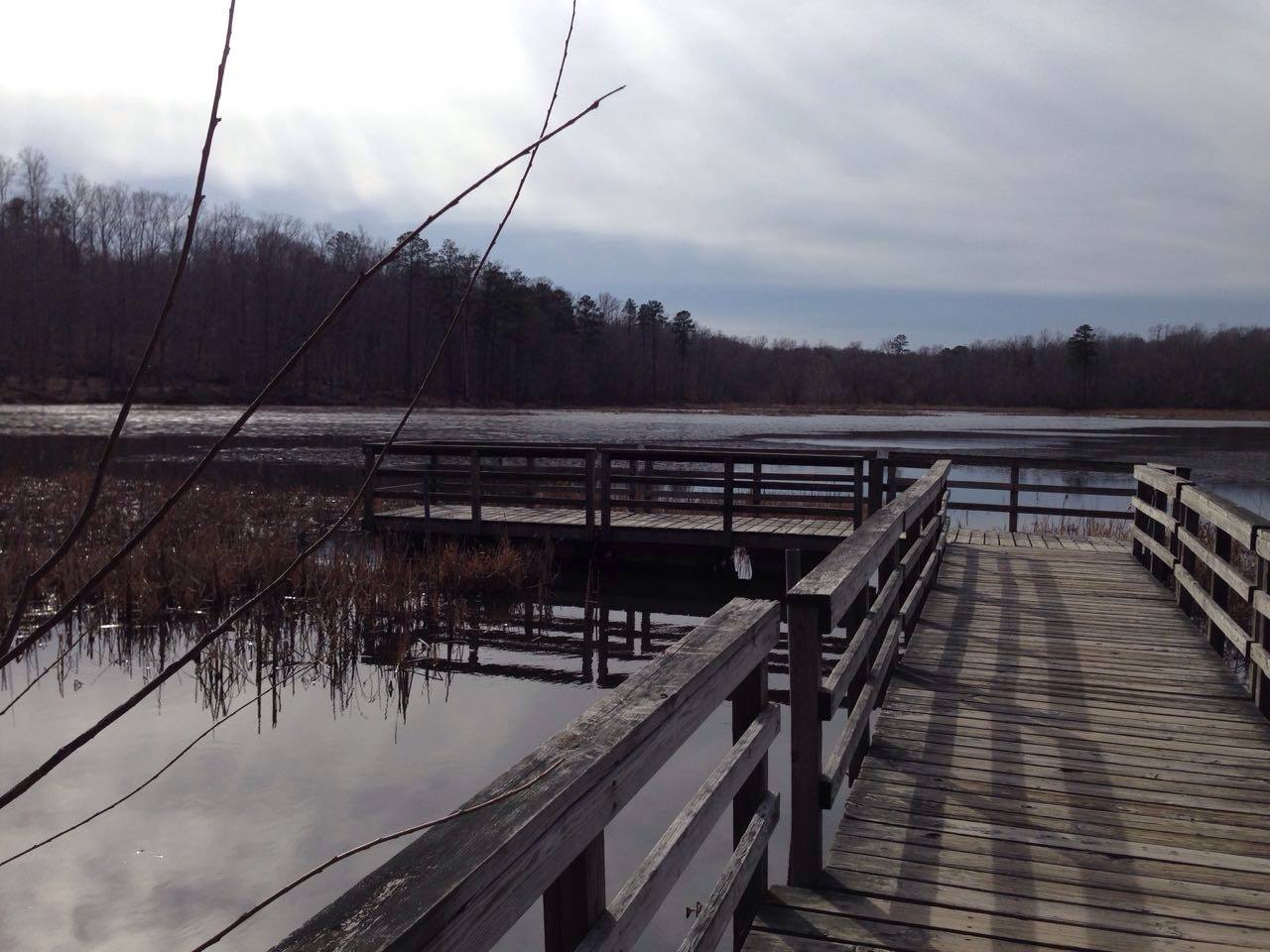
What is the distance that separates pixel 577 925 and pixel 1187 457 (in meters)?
39.6

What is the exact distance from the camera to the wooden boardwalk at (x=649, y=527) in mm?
13023

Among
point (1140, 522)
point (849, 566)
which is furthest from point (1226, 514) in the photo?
point (1140, 522)

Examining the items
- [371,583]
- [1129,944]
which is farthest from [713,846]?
[371,583]

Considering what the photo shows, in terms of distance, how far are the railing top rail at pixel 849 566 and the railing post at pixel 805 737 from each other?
0.17 feet

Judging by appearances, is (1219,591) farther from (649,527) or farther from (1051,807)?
(649,527)

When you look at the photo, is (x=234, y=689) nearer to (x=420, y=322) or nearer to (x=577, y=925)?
(x=577, y=925)

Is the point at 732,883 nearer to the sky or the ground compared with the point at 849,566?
nearer to the ground

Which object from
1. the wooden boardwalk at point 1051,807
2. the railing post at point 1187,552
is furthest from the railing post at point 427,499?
the railing post at point 1187,552

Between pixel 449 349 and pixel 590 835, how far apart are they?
252 ft

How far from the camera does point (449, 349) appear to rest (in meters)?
76.4

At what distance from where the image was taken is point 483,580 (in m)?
12.4

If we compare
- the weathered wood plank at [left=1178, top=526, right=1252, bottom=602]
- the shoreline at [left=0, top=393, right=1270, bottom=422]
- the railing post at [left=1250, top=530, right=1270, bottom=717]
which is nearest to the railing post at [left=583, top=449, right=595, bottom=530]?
the weathered wood plank at [left=1178, top=526, right=1252, bottom=602]

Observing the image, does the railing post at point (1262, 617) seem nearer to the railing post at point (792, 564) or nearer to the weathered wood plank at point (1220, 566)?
the weathered wood plank at point (1220, 566)

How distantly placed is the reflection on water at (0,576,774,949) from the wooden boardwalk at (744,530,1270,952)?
1758 mm
